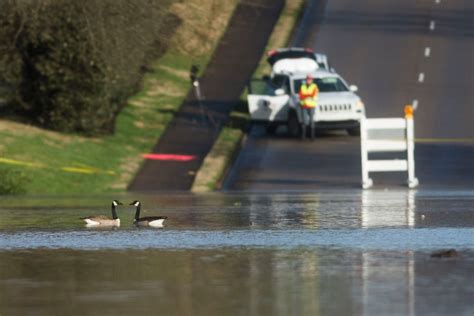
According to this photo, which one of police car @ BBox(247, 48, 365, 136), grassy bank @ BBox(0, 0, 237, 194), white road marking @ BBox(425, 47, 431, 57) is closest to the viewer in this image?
grassy bank @ BBox(0, 0, 237, 194)

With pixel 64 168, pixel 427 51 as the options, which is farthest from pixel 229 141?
pixel 427 51

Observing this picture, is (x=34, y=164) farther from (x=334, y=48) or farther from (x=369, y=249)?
(x=334, y=48)

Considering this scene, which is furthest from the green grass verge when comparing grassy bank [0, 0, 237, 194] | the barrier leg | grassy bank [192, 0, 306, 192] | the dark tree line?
the barrier leg

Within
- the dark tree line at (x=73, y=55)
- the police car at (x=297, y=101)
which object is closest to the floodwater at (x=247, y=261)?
the dark tree line at (x=73, y=55)

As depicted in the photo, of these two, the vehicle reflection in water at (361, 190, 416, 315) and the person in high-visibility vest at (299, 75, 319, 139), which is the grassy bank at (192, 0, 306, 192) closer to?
the person in high-visibility vest at (299, 75, 319, 139)

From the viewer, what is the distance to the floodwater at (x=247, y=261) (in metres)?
11.4

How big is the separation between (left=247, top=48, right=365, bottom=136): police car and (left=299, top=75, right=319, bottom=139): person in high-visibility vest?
0.19 metres

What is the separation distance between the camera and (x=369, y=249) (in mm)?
15281

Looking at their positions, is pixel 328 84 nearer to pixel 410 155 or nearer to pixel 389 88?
pixel 389 88

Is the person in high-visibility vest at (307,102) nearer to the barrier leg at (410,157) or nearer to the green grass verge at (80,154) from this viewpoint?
the green grass verge at (80,154)

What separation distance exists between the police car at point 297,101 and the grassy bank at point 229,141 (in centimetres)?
75

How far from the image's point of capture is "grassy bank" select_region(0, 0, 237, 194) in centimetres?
3023

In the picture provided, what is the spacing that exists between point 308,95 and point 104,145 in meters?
5.42

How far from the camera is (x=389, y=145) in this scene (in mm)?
28094
